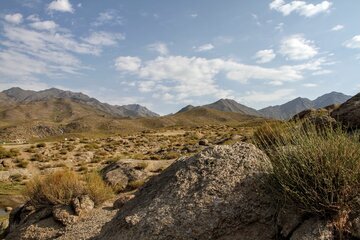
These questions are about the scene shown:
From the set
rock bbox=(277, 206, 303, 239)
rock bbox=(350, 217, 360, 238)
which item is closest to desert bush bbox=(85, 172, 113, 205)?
rock bbox=(277, 206, 303, 239)

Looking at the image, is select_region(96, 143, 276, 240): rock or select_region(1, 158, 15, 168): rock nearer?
select_region(96, 143, 276, 240): rock

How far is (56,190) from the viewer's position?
47.1ft

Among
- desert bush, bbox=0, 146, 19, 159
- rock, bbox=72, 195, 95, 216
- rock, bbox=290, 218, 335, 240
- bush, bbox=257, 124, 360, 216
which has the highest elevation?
bush, bbox=257, 124, 360, 216

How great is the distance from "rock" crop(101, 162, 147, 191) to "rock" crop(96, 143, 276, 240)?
391 inches

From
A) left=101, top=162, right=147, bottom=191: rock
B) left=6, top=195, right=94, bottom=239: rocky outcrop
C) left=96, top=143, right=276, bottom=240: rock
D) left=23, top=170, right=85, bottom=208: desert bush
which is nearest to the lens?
left=96, top=143, right=276, bottom=240: rock

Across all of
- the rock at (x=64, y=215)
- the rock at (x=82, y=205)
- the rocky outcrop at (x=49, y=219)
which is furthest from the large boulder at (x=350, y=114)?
the rock at (x=64, y=215)

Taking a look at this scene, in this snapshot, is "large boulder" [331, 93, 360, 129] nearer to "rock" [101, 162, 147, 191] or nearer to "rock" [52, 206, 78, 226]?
"rock" [101, 162, 147, 191]

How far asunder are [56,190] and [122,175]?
5.40 meters

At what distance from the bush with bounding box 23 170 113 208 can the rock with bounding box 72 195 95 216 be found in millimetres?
418

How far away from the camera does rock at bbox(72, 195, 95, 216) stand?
13.3 m

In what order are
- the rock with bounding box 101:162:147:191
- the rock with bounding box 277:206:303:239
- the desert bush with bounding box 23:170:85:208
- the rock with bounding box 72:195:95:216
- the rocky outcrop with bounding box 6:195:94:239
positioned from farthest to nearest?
the rock with bounding box 101:162:147:191 → the desert bush with bounding box 23:170:85:208 → the rock with bounding box 72:195:95:216 → the rocky outcrop with bounding box 6:195:94:239 → the rock with bounding box 277:206:303:239

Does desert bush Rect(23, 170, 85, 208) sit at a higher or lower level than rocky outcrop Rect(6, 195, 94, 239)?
higher

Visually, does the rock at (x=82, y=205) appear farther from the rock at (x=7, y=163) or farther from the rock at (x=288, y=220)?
the rock at (x=7, y=163)

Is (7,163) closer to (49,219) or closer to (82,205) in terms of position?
(49,219)
